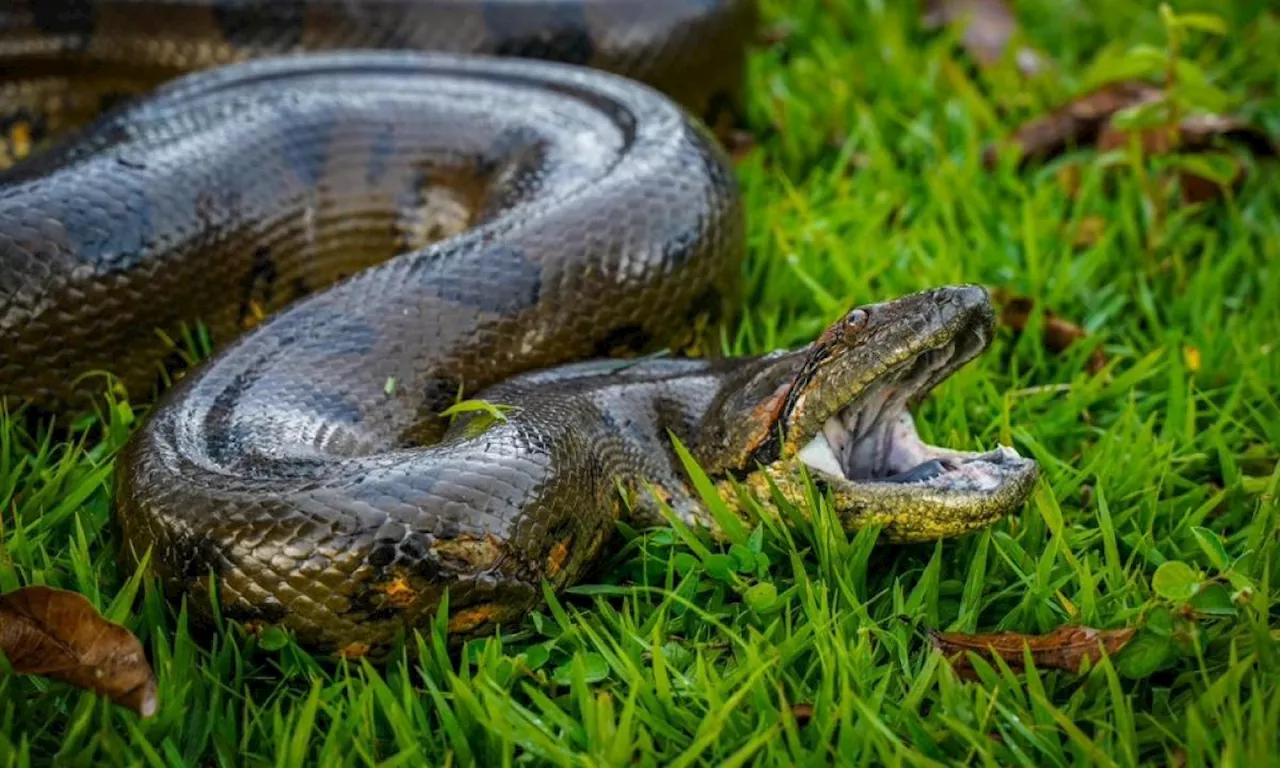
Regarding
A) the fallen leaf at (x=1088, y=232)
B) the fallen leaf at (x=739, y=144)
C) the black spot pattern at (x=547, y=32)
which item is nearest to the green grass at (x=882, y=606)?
the fallen leaf at (x=1088, y=232)

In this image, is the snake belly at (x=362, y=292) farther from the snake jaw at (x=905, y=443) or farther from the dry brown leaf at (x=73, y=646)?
the snake jaw at (x=905, y=443)

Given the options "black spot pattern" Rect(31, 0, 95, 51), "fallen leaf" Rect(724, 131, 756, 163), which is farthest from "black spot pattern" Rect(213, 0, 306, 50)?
"fallen leaf" Rect(724, 131, 756, 163)

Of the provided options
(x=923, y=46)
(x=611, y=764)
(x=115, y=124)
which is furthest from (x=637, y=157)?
(x=923, y=46)

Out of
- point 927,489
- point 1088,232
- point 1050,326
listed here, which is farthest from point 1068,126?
point 927,489

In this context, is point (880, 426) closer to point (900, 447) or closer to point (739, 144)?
point (900, 447)

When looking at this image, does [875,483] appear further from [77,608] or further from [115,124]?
[115,124]
